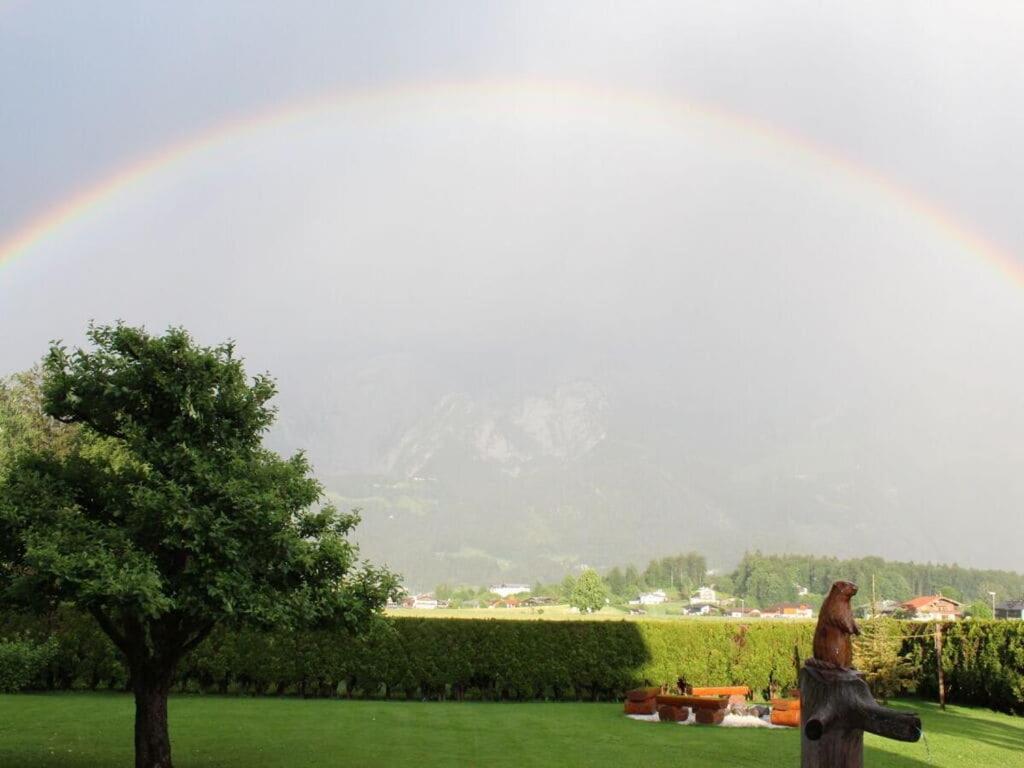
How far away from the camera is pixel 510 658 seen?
110ft

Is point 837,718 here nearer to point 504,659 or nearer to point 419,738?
point 419,738

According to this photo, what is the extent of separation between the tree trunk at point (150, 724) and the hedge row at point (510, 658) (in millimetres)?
15335

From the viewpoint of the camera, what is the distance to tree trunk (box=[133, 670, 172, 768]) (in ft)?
51.6

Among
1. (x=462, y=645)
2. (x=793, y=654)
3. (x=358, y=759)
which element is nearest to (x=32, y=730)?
(x=358, y=759)

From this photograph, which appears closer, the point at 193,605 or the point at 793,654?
the point at 193,605

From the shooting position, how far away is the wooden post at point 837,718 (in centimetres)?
434

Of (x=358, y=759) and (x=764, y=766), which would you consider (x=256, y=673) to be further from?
(x=764, y=766)

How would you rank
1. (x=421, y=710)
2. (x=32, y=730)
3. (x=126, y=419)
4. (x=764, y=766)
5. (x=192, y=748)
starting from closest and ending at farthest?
1. (x=126, y=419)
2. (x=764, y=766)
3. (x=192, y=748)
4. (x=32, y=730)
5. (x=421, y=710)

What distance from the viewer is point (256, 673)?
3222 centimetres

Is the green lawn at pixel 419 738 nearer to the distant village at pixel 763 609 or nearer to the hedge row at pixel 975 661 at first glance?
the hedge row at pixel 975 661

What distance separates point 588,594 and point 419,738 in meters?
151

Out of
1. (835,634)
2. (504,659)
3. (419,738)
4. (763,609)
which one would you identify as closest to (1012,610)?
(763,609)

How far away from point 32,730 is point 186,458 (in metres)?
10.6

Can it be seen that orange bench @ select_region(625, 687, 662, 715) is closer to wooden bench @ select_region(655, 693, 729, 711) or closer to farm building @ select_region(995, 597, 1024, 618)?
wooden bench @ select_region(655, 693, 729, 711)
